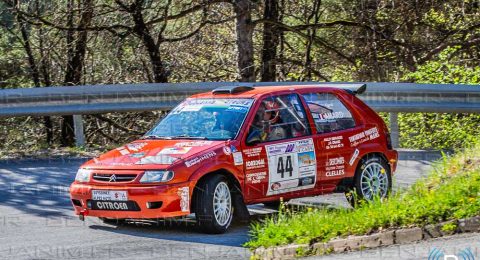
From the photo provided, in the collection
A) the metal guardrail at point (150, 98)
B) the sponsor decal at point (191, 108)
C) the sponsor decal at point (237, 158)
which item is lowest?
the sponsor decal at point (237, 158)

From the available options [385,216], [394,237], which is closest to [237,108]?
[385,216]

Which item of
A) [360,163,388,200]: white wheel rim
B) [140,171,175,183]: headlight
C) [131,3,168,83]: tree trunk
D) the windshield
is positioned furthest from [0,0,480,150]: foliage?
[140,171,175,183]: headlight

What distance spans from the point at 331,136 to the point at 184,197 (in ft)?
7.46

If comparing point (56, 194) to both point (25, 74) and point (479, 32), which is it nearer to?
point (25, 74)

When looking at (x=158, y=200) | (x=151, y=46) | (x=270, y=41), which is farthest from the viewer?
(x=270, y=41)

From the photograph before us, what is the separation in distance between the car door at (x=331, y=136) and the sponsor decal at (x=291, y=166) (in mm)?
125

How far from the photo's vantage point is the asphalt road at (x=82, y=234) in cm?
905

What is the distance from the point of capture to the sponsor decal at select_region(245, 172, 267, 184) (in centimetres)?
1040

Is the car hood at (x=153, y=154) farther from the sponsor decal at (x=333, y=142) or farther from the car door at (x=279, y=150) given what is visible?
the sponsor decal at (x=333, y=142)

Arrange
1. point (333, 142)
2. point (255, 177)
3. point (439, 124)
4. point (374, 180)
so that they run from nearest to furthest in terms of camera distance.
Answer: point (255, 177), point (333, 142), point (374, 180), point (439, 124)

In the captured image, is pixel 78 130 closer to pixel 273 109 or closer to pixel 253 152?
pixel 273 109

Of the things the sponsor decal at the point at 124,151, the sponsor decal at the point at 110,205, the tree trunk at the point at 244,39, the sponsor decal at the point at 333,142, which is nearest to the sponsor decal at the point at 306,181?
the sponsor decal at the point at 333,142

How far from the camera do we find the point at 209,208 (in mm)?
9812

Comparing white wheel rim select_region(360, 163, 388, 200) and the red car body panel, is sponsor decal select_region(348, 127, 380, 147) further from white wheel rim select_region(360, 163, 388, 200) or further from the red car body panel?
white wheel rim select_region(360, 163, 388, 200)
